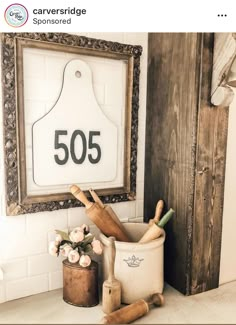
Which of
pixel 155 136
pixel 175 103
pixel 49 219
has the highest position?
pixel 175 103

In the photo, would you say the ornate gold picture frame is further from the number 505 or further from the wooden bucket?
the wooden bucket

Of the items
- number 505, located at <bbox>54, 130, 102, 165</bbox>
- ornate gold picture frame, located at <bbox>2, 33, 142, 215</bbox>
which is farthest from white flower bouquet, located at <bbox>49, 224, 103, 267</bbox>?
number 505, located at <bbox>54, 130, 102, 165</bbox>

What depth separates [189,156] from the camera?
94 cm

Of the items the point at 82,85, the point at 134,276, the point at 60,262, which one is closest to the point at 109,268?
the point at 134,276

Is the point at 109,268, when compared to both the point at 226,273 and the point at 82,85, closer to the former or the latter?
the point at 226,273

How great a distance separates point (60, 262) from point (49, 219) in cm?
15

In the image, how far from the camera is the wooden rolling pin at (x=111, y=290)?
0.84m

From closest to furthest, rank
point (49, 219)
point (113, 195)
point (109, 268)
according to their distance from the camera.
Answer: point (109, 268) < point (49, 219) < point (113, 195)

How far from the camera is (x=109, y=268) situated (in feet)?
2.85

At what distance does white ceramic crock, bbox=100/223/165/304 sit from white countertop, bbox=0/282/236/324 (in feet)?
0.22

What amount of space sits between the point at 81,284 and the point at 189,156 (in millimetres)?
488

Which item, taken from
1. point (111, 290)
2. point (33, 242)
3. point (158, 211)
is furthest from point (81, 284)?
point (158, 211)
